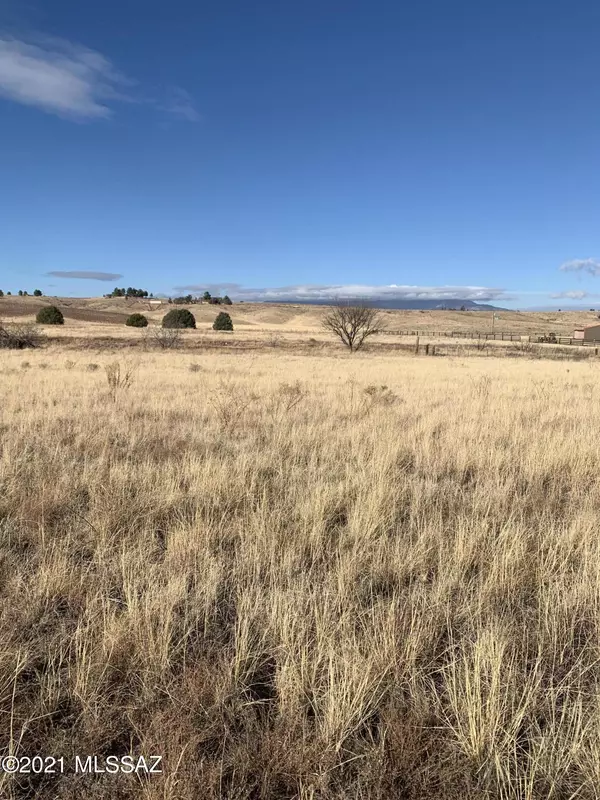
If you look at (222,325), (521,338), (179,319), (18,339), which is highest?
(179,319)

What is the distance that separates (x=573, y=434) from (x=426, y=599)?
6020 mm

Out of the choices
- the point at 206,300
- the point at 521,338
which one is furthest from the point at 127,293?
the point at 521,338

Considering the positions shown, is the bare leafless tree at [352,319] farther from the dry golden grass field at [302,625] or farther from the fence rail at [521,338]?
the dry golden grass field at [302,625]

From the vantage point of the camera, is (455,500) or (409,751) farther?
(455,500)

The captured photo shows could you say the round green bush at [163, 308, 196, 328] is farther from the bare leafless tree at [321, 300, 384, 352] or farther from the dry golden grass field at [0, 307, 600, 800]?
the dry golden grass field at [0, 307, 600, 800]

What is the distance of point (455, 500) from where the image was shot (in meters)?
4.99

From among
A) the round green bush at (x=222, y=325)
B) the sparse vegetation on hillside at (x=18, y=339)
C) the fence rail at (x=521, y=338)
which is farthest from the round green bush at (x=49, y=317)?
the fence rail at (x=521, y=338)

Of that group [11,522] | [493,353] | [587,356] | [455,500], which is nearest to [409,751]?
[455,500]

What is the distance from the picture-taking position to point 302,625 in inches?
103

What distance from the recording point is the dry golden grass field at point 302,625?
1.95 metres

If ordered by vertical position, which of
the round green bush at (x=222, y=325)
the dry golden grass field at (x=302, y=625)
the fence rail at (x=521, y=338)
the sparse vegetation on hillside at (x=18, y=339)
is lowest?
the dry golden grass field at (x=302, y=625)

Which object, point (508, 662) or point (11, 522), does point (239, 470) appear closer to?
point (11, 522)

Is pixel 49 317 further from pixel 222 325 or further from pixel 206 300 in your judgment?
pixel 206 300

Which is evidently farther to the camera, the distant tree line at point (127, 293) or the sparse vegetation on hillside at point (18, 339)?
the distant tree line at point (127, 293)
